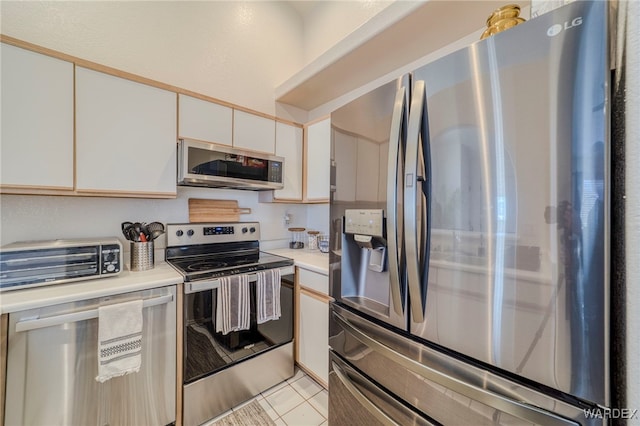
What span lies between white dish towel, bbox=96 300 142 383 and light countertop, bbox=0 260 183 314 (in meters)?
0.08

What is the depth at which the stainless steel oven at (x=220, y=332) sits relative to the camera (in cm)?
146

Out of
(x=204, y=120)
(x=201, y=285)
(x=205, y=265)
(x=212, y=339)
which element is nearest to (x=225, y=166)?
(x=204, y=120)

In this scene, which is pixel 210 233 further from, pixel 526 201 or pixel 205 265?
pixel 526 201

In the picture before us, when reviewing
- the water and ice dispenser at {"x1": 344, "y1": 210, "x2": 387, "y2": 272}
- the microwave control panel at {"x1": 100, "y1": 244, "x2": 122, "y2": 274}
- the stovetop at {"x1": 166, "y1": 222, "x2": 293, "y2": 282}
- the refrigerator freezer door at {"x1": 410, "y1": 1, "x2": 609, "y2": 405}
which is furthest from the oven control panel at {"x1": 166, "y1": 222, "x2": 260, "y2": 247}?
the refrigerator freezer door at {"x1": 410, "y1": 1, "x2": 609, "y2": 405}

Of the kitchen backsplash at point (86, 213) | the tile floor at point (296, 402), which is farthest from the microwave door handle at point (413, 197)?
the kitchen backsplash at point (86, 213)

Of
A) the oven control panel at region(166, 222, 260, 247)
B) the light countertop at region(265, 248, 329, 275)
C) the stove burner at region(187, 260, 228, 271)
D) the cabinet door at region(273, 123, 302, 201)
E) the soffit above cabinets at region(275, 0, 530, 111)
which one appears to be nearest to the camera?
the soffit above cabinets at region(275, 0, 530, 111)

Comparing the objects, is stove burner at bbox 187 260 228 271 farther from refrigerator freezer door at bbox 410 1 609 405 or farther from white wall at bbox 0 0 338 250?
refrigerator freezer door at bbox 410 1 609 405

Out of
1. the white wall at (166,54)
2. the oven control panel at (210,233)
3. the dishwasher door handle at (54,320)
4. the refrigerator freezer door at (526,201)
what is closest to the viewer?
the refrigerator freezer door at (526,201)

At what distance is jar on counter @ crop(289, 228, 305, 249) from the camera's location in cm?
255

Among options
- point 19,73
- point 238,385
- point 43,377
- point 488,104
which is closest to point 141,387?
point 43,377

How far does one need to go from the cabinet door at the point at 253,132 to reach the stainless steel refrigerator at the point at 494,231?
4.17 feet

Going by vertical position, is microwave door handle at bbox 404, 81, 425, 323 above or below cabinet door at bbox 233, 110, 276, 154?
below

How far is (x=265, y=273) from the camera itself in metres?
1.73

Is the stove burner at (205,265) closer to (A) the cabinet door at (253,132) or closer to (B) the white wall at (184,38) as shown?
(A) the cabinet door at (253,132)
